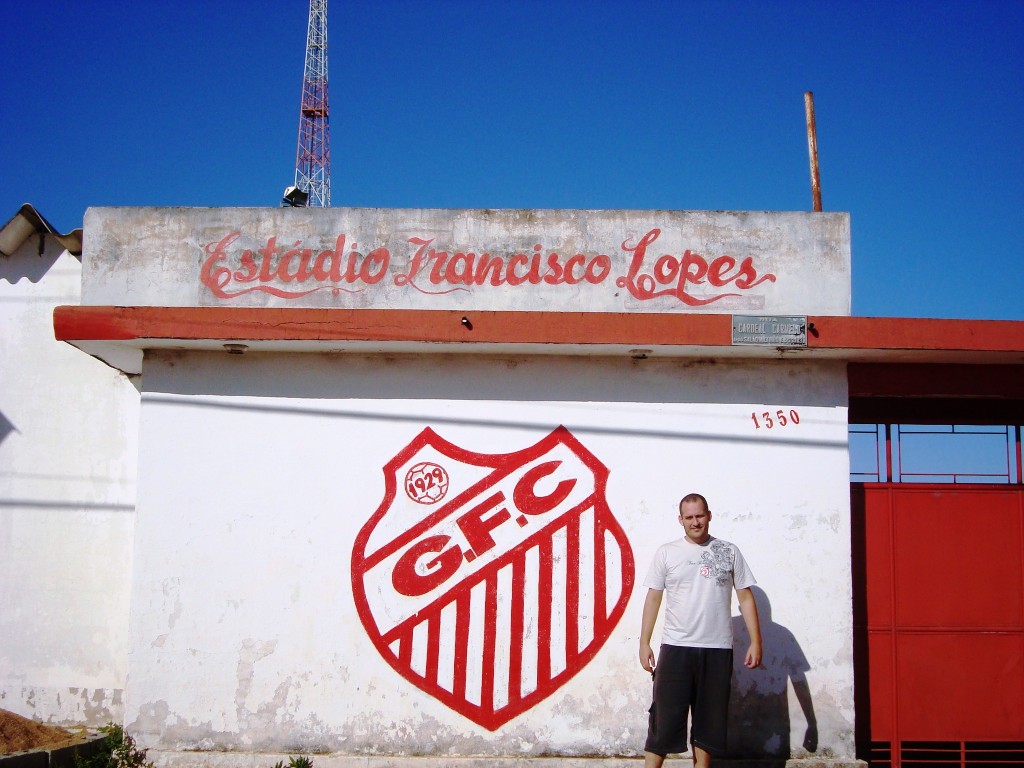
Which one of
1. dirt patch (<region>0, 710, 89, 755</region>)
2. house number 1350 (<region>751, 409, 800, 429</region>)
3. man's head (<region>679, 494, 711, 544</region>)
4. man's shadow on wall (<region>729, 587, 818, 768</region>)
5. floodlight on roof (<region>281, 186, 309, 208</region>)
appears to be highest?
floodlight on roof (<region>281, 186, 309, 208</region>)

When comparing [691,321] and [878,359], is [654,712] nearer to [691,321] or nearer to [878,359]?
[691,321]

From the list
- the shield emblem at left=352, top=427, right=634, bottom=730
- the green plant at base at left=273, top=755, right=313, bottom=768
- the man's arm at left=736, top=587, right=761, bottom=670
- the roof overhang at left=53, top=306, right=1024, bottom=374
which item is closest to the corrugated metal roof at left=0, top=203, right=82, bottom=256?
the roof overhang at left=53, top=306, right=1024, bottom=374

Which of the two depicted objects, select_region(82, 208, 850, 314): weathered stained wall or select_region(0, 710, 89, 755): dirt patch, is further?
select_region(82, 208, 850, 314): weathered stained wall

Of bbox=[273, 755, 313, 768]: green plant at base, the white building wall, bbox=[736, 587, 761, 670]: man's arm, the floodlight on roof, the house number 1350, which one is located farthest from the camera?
the floodlight on roof

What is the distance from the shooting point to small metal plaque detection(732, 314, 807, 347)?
743 cm

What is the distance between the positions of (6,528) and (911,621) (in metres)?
7.58

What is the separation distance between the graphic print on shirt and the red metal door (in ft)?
6.87

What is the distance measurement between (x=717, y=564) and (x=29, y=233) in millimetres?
6674

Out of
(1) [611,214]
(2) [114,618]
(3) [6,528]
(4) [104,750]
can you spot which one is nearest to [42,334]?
(3) [6,528]

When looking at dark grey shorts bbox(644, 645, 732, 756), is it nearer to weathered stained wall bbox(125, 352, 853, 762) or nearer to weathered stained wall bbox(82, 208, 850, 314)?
weathered stained wall bbox(125, 352, 853, 762)

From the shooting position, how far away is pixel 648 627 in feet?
21.0

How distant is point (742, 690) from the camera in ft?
24.6

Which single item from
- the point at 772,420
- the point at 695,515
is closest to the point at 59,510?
the point at 695,515

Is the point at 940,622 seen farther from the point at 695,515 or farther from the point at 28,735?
the point at 28,735
